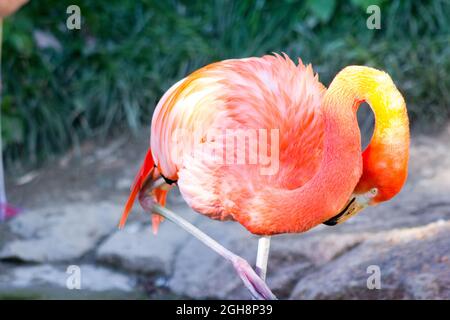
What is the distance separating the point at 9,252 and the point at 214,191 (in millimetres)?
2151

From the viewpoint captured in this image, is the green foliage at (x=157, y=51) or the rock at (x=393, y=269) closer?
the rock at (x=393, y=269)

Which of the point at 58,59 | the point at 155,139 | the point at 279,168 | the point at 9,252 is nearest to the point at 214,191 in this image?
the point at 279,168

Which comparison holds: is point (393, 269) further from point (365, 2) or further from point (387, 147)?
point (365, 2)

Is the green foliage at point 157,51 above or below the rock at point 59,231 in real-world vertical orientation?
above

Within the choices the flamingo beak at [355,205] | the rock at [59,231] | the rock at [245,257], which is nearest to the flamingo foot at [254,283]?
the flamingo beak at [355,205]

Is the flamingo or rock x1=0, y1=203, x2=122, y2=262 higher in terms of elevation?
the flamingo

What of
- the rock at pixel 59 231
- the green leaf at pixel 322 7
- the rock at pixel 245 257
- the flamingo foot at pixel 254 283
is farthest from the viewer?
the green leaf at pixel 322 7

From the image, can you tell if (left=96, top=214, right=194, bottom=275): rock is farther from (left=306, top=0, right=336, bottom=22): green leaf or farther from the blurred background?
(left=306, top=0, right=336, bottom=22): green leaf

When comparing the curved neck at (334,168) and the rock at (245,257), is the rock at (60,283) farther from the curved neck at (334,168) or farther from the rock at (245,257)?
the curved neck at (334,168)

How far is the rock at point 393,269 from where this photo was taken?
2.94 m

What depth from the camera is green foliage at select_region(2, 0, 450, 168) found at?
4785 millimetres

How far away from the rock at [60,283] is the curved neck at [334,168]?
162cm

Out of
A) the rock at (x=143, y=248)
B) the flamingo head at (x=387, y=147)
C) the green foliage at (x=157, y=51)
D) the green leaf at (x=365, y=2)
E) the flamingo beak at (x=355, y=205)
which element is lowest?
the rock at (x=143, y=248)

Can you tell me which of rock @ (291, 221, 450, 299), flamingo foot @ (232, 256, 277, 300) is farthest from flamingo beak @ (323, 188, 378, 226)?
rock @ (291, 221, 450, 299)
